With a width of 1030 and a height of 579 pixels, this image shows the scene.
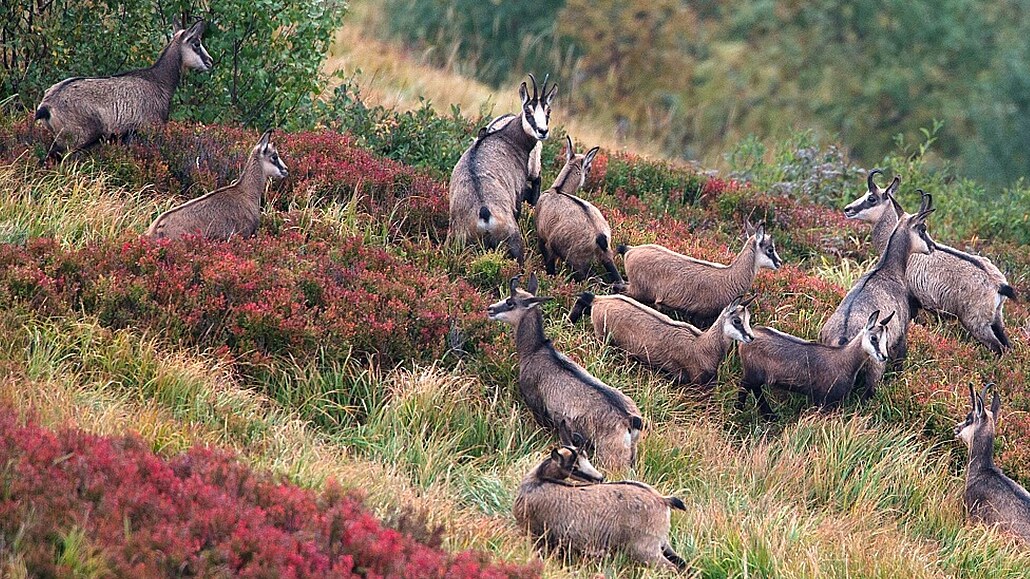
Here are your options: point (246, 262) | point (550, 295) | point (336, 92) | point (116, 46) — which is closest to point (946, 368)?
point (550, 295)

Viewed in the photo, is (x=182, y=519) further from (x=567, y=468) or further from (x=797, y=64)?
(x=797, y=64)

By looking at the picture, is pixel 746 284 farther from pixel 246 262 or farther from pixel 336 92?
pixel 336 92

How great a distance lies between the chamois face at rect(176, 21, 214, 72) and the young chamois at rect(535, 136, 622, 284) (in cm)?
340

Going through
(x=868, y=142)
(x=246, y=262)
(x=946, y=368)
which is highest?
(x=246, y=262)

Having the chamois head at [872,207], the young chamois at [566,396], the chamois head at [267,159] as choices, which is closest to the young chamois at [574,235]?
the young chamois at [566,396]

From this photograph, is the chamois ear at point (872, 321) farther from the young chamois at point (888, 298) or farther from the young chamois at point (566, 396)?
the young chamois at point (566, 396)

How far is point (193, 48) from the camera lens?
11.4m

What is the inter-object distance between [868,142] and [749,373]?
25002mm

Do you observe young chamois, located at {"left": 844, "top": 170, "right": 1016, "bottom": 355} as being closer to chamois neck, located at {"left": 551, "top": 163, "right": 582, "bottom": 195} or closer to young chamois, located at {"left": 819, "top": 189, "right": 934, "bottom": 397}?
young chamois, located at {"left": 819, "top": 189, "right": 934, "bottom": 397}

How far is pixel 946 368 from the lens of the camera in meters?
10.7

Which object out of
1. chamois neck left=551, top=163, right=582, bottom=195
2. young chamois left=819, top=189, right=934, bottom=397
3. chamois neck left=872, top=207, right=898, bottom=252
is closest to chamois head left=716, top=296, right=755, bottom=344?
young chamois left=819, top=189, right=934, bottom=397

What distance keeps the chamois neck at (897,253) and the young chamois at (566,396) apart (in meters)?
3.60

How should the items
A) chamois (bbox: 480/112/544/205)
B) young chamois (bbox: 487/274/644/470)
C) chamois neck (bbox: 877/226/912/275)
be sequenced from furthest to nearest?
chamois (bbox: 480/112/544/205) < chamois neck (bbox: 877/226/912/275) < young chamois (bbox: 487/274/644/470)

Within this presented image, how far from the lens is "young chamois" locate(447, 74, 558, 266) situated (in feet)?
34.6
